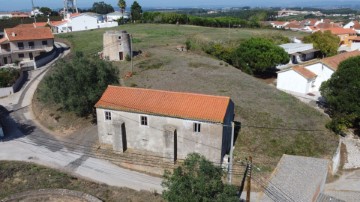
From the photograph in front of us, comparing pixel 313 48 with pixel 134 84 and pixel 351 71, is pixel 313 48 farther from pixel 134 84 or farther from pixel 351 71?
pixel 134 84

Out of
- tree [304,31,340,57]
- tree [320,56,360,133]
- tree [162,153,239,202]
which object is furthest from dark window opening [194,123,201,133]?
tree [304,31,340,57]

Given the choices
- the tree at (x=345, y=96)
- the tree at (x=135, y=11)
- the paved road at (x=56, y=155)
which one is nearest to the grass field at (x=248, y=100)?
the tree at (x=345, y=96)

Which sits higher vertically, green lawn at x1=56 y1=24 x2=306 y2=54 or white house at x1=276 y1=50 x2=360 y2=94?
green lawn at x1=56 y1=24 x2=306 y2=54

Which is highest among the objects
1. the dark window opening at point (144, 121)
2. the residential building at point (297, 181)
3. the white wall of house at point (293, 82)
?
the dark window opening at point (144, 121)

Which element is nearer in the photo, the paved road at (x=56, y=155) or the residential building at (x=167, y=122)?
the residential building at (x=167, y=122)

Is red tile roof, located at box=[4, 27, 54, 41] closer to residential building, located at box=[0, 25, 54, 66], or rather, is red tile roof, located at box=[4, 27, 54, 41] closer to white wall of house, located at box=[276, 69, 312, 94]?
residential building, located at box=[0, 25, 54, 66]

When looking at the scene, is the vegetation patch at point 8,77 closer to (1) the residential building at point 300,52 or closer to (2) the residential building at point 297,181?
(2) the residential building at point 297,181

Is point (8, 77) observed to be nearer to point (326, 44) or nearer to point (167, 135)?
point (167, 135)
